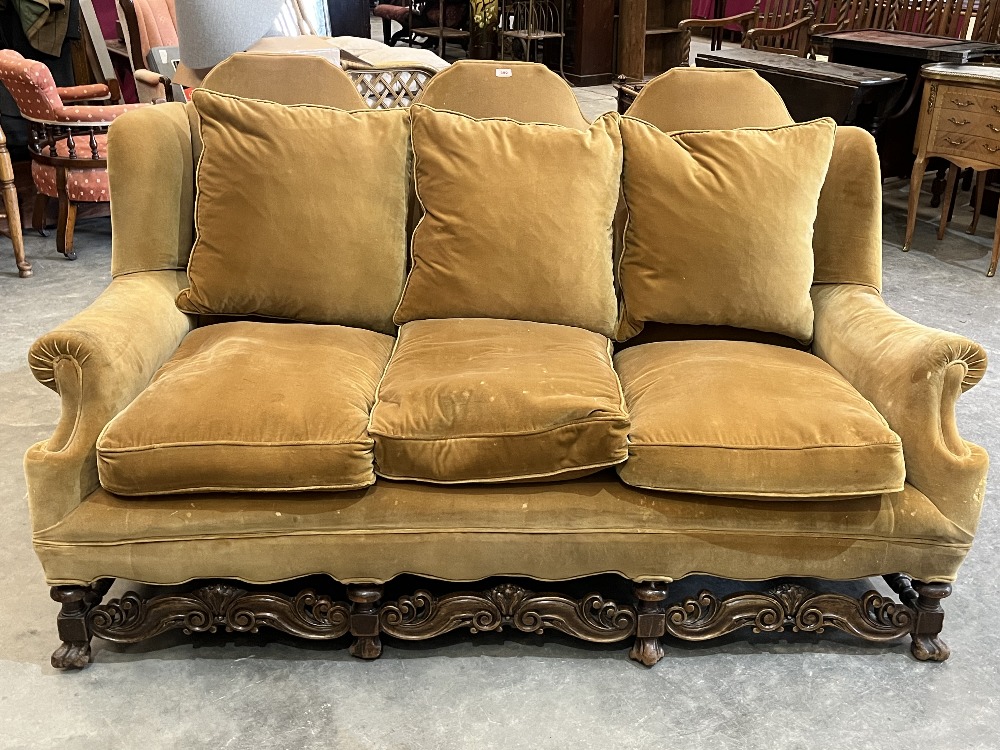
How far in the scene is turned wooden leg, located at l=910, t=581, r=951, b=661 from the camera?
1840 millimetres

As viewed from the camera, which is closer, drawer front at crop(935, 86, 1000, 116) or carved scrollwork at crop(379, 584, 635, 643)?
carved scrollwork at crop(379, 584, 635, 643)

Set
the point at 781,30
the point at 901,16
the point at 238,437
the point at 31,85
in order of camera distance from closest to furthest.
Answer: the point at 238,437
the point at 31,85
the point at 901,16
the point at 781,30

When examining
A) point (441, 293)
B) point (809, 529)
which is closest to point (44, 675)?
point (441, 293)

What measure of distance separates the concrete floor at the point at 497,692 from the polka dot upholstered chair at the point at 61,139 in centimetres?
230

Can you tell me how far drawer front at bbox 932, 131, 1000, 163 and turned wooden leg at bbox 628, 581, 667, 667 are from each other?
2.85m

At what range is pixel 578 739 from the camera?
1.68 meters

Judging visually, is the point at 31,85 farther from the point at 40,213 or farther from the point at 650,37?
the point at 650,37

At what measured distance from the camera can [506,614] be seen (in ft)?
6.03

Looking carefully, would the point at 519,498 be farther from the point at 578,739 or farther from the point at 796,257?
the point at 796,257

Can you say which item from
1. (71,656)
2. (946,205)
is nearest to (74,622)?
(71,656)

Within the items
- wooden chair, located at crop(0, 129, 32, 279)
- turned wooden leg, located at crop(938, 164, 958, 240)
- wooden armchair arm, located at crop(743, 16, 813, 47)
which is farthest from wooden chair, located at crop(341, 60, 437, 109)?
wooden armchair arm, located at crop(743, 16, 813, 47)

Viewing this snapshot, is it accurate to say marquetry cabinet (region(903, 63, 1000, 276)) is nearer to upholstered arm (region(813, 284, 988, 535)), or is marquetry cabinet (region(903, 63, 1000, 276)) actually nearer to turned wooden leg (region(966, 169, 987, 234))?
turned wooden leg (region(966, 169, 987, 234))

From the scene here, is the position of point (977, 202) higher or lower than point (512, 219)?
lower

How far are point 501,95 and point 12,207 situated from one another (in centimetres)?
242
